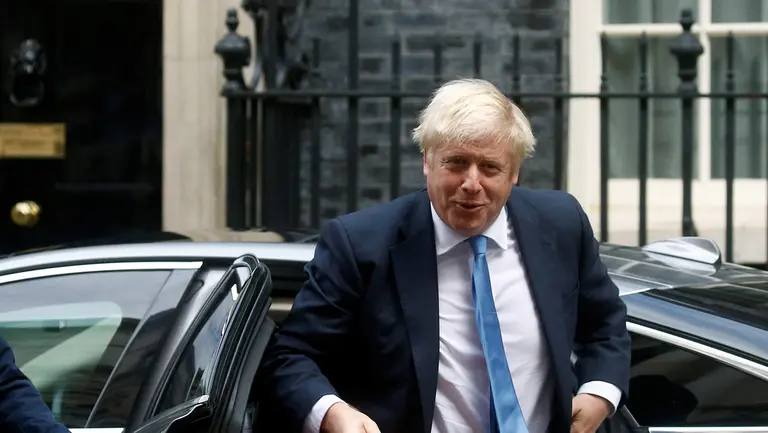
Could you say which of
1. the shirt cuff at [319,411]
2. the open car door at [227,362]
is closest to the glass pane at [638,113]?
the open car door at [227,362]

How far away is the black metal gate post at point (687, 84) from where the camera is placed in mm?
6184

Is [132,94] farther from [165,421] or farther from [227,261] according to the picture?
[165,421]

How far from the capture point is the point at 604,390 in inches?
109

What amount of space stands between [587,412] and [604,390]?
2.4 inches

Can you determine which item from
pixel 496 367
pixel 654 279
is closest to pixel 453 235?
pixel 496 367

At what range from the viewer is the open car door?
2281mm

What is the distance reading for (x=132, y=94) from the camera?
6945mm

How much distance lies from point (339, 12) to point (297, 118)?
2.47ft

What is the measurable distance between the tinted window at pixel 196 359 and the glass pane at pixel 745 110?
501cm

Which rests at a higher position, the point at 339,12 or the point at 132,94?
the point at 339,12

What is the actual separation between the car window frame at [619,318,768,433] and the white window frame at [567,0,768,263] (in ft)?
12.7

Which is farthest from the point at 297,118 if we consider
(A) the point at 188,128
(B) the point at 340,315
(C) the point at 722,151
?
(B) the point at 340,315

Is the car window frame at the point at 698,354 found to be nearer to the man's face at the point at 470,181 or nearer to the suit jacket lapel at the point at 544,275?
the suit jacket lapel at the point at 544,275

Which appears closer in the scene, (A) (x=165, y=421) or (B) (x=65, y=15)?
(A) (x=165, y=421)
